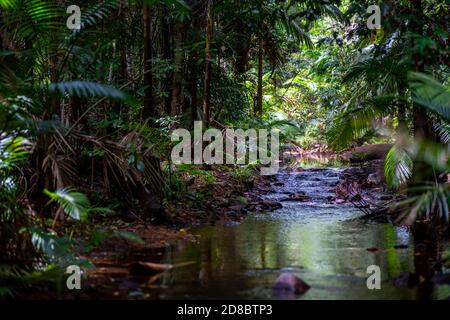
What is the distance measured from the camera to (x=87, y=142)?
589 cm

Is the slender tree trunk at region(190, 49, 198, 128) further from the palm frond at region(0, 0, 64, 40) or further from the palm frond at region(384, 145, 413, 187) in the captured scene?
the palm frond at region(0, 0, 64, 40)

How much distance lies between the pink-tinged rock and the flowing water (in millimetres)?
49

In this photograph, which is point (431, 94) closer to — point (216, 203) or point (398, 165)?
point (398, 165)

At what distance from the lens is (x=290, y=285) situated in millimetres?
3564

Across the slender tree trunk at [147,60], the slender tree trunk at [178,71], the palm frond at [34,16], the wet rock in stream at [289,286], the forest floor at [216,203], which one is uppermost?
the slender tree trunk at [178,71]

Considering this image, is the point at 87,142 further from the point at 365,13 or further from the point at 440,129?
the point at 440,129

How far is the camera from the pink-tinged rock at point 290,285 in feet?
11.6

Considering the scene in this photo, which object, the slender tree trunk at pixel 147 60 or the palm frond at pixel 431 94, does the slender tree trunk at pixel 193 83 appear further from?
the palm frond at pixel 431 94

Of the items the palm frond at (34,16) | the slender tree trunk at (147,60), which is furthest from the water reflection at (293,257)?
the palm frond at (34,16)

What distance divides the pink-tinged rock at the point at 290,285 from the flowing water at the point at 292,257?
49 mm

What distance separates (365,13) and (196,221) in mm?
3087

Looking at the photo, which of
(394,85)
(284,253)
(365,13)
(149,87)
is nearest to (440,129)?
(394,85)

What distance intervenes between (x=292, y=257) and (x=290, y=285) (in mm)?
1071

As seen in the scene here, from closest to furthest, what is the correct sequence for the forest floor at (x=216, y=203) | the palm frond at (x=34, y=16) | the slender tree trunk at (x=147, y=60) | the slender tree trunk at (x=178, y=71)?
1. the palm frond at (x=34, y=16)
2. the forest floor at (x=216, y=203)
3. the slender tree trunk at (x=147, y=60)
4. the slender tree trunk at (x=178, y=71)
